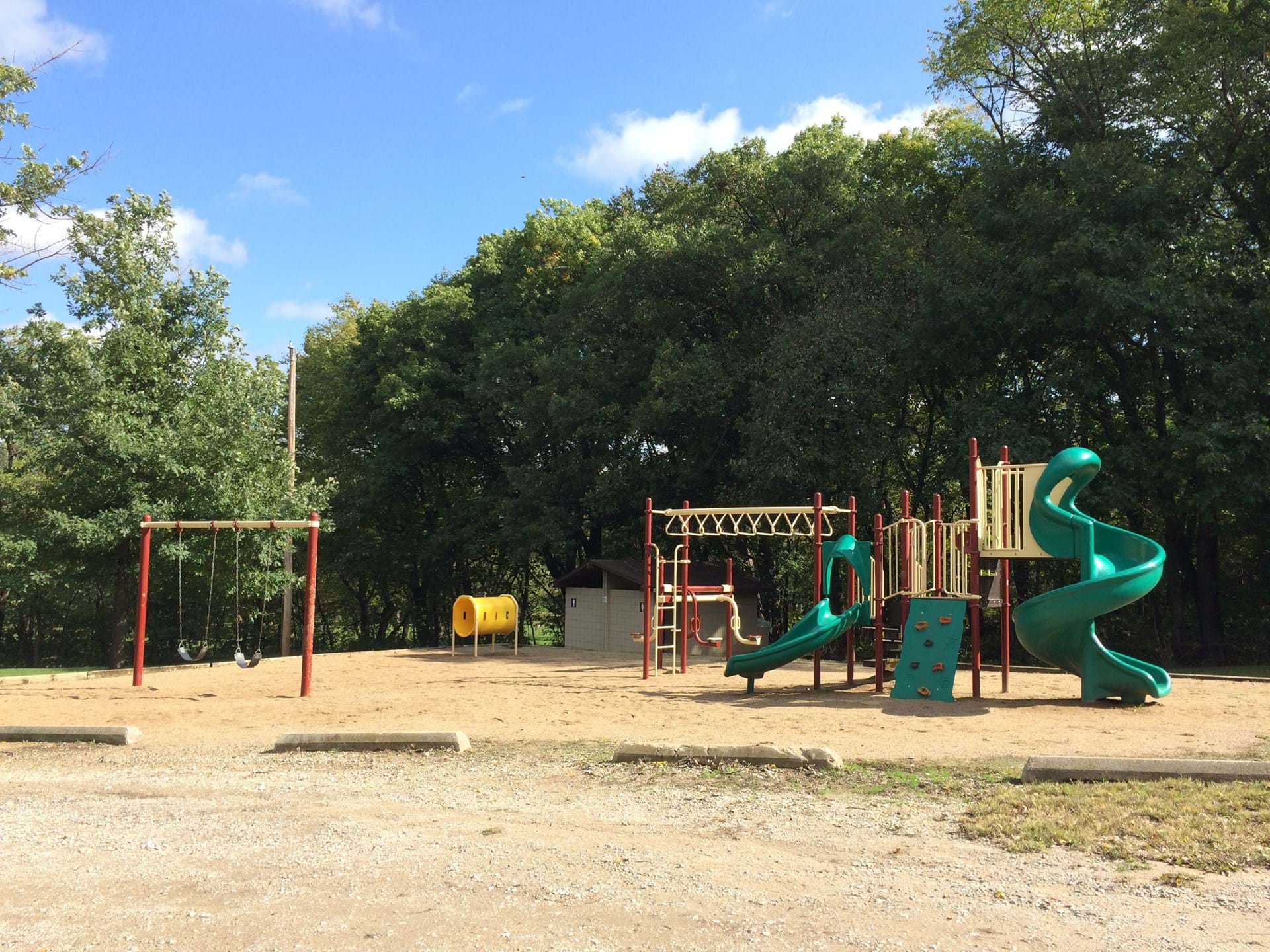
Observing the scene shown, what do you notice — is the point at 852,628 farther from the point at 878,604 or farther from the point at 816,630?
the point at 816,630

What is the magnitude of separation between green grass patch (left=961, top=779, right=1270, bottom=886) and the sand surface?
6.61 ft

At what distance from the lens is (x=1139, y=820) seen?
5.87 meters

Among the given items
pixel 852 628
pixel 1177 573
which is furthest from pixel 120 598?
pixel 1177 573

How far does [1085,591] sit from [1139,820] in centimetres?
672

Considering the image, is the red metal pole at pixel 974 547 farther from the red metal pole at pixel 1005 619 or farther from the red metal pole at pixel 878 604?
the red metal pole at pixel 878 604

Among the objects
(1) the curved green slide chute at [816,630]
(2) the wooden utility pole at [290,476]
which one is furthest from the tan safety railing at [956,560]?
(2) the wooden utility pole at [290,476]

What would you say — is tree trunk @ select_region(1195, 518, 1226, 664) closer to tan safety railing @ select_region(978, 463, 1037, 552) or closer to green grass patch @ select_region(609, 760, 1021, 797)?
tan safety railing @ select_region(978, 463, 1037, 552)

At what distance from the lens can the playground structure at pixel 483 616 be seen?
2312cm

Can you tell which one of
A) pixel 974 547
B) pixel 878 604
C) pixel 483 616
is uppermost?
pixel 974 547

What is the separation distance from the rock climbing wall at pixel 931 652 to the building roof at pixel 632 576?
383 inches

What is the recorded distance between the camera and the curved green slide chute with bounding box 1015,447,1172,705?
12078 millimetres

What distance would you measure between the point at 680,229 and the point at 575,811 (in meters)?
22.1

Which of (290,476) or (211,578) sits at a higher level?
(290,476)

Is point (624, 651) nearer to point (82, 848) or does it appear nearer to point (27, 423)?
point (27, 423)
